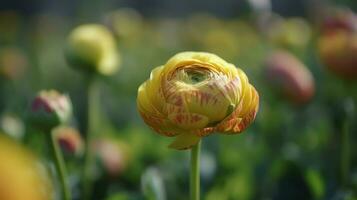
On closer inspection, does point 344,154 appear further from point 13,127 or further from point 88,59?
point 13,127

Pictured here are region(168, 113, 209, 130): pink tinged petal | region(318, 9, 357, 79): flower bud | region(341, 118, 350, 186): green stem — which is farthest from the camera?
region(318, 9, 357, 79): flower bud

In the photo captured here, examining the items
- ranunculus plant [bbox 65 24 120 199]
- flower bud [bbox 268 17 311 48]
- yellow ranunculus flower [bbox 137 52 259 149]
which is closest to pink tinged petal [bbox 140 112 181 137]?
yellow ranunculus flower [bbox 137 52 259 149]

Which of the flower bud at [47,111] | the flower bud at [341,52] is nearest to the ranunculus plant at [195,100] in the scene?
the flower bud at [47,111]

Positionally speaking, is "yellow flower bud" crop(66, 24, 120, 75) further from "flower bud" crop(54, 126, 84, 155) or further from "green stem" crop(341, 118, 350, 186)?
"green stem" crop(341, 118, 350, 186)

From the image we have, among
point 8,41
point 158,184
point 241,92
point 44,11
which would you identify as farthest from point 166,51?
point 44,11

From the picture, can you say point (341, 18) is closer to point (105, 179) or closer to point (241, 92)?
point (105, 179)
